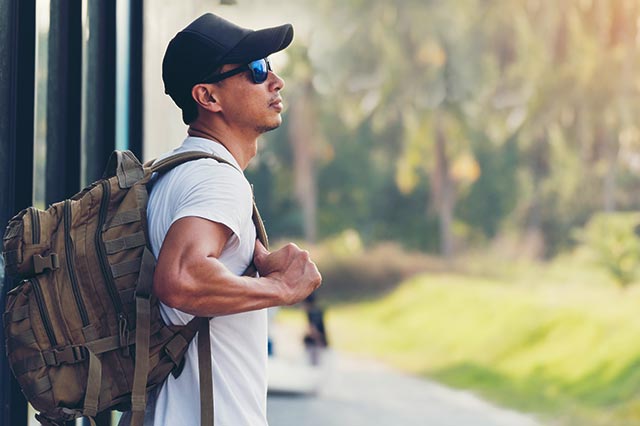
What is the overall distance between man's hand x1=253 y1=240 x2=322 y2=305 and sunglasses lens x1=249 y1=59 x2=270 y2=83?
0.40 meters

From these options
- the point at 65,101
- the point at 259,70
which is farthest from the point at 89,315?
the point at 65,101

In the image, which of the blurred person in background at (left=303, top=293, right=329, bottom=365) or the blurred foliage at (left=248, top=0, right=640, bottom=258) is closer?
the blurred person in background at (left=303, top=293, right=329, bottom=365)

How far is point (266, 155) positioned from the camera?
39156mm

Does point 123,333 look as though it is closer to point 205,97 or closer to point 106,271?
point 106,271

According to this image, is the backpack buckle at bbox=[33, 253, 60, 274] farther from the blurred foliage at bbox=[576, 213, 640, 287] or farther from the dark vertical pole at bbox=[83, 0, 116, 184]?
the blurred foliage at bbox=[576, 213, 640, 287]

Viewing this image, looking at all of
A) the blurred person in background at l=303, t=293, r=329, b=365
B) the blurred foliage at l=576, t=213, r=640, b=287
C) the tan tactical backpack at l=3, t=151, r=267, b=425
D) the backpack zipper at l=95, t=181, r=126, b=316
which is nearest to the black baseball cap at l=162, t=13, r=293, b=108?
the tan tactical backpack at l=3, t=151, r=267, b=425

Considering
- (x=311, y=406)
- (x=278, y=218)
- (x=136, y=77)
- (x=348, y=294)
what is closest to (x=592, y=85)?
(x=348, y=294)

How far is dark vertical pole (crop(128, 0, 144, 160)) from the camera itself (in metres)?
5.24

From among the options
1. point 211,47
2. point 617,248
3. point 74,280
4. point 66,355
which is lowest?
point 617,248

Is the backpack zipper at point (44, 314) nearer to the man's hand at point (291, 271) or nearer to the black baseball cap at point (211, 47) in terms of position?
the man's hand at point (291, 271)

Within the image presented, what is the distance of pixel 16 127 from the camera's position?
3.39 m

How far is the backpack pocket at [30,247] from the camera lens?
7.16ft

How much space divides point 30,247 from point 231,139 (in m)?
0.52

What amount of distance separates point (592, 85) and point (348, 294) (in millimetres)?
9976
